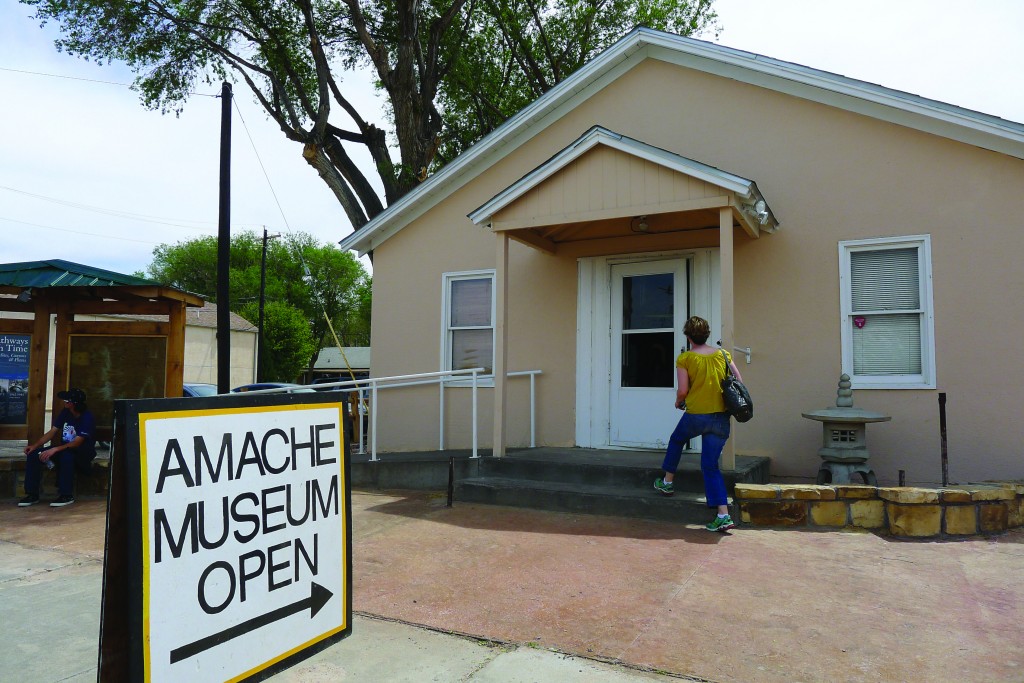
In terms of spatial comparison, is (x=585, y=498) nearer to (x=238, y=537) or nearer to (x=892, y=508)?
(x=892, y=508)

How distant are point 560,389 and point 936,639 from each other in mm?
5421

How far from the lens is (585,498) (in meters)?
6.62

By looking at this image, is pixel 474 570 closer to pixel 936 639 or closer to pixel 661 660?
pixel 661 660

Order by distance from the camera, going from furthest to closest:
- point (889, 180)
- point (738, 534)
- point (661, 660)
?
point (889, 180) → point (738, 534) → point (661, 660)

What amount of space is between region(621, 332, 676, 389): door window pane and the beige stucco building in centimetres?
3

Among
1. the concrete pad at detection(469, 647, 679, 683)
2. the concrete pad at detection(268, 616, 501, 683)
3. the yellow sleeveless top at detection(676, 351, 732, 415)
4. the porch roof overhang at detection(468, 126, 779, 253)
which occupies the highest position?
the porch roof overhang at detection(468, 126, 779, 253)

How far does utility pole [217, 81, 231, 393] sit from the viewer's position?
36.2 ft

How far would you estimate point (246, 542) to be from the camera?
2.15 metres

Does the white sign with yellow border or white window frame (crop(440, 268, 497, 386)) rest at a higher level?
white window frame (crop(440, 268, 497, 386))

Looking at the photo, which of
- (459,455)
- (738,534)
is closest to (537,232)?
(459,455)

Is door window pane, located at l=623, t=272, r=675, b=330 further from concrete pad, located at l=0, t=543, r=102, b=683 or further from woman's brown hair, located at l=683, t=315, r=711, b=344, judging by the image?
concrete pad, located at l=0, t=543, r=102, b=683

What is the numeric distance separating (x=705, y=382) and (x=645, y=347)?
2.46 m

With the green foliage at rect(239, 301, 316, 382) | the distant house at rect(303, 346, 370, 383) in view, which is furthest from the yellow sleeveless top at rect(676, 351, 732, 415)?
the distant house at rect(303, 346, 370, 383)

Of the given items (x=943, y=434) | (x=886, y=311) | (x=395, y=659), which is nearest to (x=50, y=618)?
(x=395, y=659)
